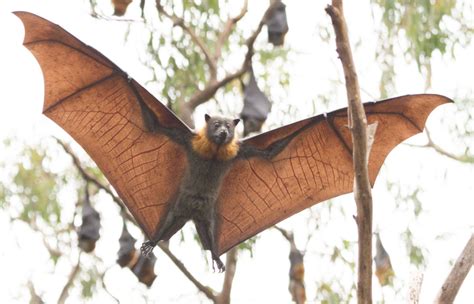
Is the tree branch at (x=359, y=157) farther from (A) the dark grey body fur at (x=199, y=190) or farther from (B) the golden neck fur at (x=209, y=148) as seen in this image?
(B) the golden neck fur at (x=209, y=148)

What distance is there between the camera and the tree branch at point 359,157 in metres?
3.87

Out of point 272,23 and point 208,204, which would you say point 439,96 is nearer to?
point 208,204

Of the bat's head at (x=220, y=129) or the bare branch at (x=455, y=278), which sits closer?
the bare branch at (x=455, y=278)

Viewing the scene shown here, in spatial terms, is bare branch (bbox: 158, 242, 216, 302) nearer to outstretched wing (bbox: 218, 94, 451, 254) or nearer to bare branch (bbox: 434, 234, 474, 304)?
outstretched wing (bbox: 218, 94, 451, 254)

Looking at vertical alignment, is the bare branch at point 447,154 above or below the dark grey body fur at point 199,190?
below

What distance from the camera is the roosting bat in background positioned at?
6.02 m

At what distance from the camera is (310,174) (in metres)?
6.46

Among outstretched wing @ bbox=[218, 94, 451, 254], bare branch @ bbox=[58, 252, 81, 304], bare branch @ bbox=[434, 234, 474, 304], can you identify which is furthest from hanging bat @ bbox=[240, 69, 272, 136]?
bare branch @ bbox=[58, 252, 81, 304]

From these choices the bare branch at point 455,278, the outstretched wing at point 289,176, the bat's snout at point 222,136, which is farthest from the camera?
the outstretched wing at point 289,176

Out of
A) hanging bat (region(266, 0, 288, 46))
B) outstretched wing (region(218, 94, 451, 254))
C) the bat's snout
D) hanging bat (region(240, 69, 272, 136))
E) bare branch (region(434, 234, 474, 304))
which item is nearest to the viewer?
bare branch (region(434, 234, 474, 304))

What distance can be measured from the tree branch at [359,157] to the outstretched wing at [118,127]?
240cm

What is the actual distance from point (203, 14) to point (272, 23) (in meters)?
1.20

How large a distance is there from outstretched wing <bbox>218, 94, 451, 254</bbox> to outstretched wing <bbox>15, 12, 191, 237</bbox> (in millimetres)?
460

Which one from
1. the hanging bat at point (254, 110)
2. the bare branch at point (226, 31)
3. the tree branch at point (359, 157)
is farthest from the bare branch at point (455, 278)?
the bare branch at point (226, 31)
